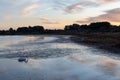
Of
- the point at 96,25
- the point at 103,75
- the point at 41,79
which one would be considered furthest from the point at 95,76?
the point at 96,25

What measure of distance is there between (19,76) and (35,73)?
1860 millimetres

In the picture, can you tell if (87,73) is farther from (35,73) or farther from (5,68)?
(5,68)

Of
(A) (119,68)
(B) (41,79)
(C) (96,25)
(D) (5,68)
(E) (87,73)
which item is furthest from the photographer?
(C) (96,25)

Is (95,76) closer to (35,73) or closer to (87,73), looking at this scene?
(87,73)

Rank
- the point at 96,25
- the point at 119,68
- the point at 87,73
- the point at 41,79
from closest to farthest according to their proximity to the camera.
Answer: the point at 41,79 → the point at 87,73 → the point at 119,68 → the point at 96,25

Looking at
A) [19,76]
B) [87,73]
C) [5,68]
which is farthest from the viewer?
[5,68]

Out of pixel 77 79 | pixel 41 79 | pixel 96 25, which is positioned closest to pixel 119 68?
pixel 77 79

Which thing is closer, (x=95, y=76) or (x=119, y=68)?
(x=95, y=76)

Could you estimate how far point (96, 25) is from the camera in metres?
192

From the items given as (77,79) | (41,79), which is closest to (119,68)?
(77,79)

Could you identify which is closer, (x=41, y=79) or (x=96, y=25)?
(x=41, y=79)

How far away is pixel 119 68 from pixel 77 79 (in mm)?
6278

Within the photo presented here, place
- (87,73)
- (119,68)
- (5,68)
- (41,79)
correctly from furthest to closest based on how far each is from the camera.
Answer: (5,68) → (119,68) → (87,73) → (41,79)

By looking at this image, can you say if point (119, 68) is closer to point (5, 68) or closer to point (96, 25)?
point (5, 68)
